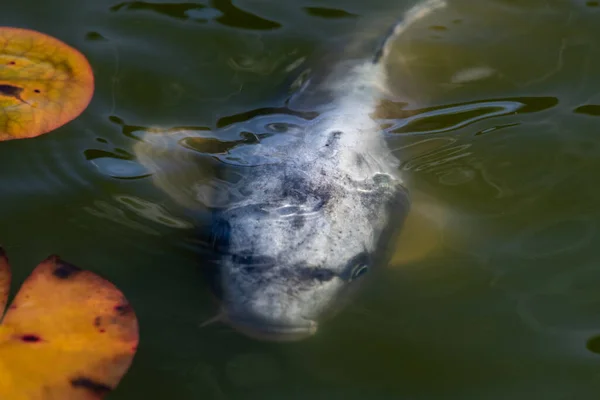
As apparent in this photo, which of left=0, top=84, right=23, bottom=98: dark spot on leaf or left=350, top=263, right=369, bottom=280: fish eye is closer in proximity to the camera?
left=350, top=263, right=369, bottom=280: fish eye

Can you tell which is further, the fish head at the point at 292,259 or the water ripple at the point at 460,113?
the water ripple at the point at 460,113

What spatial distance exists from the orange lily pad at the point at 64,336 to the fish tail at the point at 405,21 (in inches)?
70.5

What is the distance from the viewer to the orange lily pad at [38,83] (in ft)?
9.27

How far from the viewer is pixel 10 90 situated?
9.55 feet

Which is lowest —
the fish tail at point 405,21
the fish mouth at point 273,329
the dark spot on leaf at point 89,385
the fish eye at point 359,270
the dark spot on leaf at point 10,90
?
the dark spot on leaf at point 89,385

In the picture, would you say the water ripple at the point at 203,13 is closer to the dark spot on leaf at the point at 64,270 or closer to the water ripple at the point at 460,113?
the water ripple at the point at 460,113

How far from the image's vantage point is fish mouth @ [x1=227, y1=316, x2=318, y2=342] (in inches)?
86.0

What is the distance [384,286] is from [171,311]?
759 mm

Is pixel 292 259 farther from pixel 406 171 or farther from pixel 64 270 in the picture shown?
pixel 406 171

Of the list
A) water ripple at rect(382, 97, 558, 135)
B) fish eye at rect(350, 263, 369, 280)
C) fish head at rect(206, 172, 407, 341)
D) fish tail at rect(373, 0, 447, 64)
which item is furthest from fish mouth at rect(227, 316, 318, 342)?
fish tail at rect(373, 0, 447, 64)

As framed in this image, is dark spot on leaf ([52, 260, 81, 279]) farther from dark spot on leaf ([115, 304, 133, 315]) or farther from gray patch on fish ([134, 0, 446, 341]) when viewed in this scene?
gray patch on fish ([134, 0, 446, 341])

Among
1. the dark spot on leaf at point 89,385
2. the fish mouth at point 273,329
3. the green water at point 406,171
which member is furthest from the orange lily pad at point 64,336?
the fish mouth at point 273,329

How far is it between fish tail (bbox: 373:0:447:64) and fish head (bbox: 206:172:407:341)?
1136 millimetres

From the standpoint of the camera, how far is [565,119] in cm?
330
